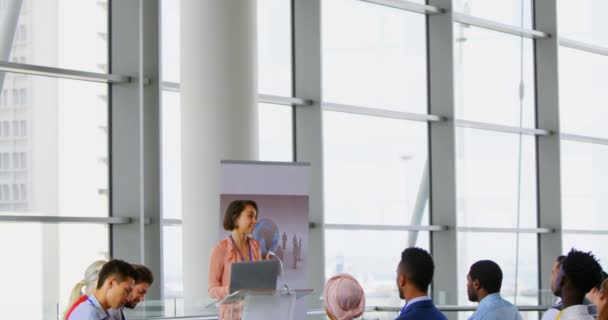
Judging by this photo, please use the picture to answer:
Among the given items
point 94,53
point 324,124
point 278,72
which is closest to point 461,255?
→ point 324,124

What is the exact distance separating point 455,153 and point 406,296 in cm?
889

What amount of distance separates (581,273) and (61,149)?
22.6 ft

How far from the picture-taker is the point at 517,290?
15078 millimetres

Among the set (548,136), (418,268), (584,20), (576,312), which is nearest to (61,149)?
(418,268)

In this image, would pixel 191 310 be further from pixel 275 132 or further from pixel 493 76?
pixel 493 76

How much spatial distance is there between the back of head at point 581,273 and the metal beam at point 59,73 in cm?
666

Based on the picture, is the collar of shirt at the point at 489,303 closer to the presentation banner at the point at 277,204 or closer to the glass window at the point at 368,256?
the presentation banner at the point at 277,204

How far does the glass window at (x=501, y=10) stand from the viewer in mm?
14219

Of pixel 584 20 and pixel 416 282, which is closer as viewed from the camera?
pixel 416 282

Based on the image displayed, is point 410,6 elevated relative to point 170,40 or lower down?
elevated

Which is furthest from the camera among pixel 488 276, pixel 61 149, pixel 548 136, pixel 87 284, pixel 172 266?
pixel 548 136

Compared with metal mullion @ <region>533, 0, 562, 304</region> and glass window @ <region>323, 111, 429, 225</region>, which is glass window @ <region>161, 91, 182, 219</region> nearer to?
glass window @ <region>323, 111, 429, 225</region>

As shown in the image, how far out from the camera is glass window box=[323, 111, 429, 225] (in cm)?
1245

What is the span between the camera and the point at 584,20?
16.0 meters
